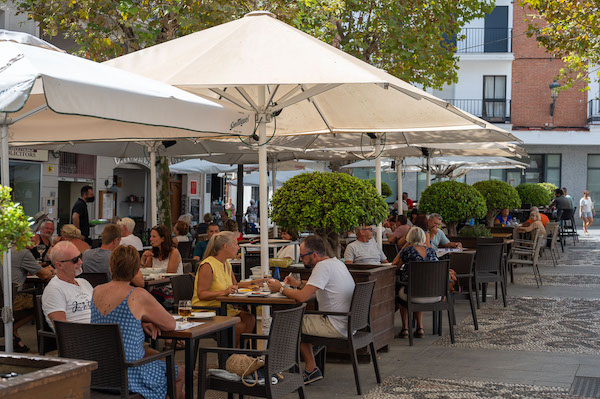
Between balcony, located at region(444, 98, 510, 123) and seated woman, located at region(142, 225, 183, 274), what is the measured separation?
3328 centimetres

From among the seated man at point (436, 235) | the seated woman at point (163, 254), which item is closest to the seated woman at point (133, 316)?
the seated woman at point (163, 254)

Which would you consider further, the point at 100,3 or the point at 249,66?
the point at 100,3

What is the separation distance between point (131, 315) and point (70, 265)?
1206mm

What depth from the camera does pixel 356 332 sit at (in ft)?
24.3

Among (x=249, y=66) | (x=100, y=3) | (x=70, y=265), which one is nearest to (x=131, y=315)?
(x=70, y=265)

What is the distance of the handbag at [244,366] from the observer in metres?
5.43

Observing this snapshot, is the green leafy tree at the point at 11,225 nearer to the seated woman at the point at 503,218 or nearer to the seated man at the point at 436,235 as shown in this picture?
the seated man at the point at 436,235

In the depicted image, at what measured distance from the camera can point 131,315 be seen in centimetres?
525

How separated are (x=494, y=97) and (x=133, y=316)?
3867 centimetres

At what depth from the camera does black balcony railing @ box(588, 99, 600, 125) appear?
1622 inches

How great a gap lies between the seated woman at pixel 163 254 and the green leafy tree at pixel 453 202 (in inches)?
256

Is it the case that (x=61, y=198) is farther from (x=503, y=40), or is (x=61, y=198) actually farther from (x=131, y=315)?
(x=503, y=40)

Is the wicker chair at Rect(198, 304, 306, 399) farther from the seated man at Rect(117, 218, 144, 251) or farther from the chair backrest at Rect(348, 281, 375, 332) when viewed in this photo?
the seated man at Rect(117, 218, 144, 251)

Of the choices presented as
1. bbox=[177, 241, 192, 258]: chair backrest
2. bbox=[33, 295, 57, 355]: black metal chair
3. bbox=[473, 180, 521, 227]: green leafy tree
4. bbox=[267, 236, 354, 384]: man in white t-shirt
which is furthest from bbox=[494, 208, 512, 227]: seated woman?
bbox=[33, 295, 57, 355]: black metal chair
